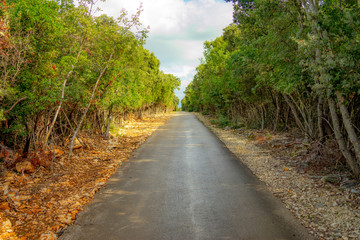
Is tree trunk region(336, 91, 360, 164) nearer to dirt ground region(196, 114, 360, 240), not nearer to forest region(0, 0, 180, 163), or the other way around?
dirt ground region(196, 114, 360, 240)

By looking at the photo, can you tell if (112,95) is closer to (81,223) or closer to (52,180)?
(52,180)

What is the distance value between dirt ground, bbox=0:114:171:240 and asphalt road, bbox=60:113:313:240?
357mm

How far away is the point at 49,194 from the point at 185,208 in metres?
3.53

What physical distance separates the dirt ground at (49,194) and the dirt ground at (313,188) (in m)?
4.72

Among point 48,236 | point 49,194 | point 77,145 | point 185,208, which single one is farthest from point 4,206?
point 77,145

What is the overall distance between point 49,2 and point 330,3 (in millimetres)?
7644

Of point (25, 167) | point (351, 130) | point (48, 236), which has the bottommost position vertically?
point (48, 236)

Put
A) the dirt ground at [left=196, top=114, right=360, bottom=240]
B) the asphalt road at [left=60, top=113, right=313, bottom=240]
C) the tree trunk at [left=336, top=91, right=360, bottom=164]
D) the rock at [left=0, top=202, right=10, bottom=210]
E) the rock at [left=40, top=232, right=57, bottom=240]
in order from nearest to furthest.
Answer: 1. the rock at [left=40, top=232, right=57, bottom=240]
2. the asphalt road at [left=60, top=113, right=313, bottom=240]
3. the dirt ground at [left=196, top=114, right=360, bottom=240]
4. the rock at [left=0, top=202, right=10, bottom=210]
5. the tree trunk at [left=336, top=91, right=360, bottom=164]

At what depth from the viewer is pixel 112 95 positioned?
13.5 m

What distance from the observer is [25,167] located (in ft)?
24.4

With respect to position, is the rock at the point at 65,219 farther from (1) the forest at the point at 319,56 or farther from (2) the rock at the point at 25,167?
(1) the forest at the point at 319,56

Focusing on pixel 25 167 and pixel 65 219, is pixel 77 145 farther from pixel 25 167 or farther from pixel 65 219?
pixel 65 219

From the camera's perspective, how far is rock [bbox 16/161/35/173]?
289 inches

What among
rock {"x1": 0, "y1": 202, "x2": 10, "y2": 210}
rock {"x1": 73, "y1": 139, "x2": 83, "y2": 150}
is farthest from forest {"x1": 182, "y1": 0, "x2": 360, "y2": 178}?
rock {"x1": 73, "y1": 139, "x2": 83, "y2": 150}
